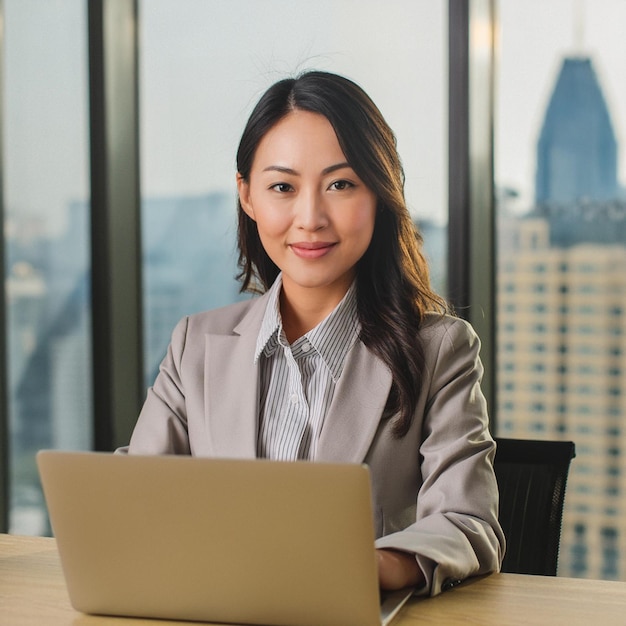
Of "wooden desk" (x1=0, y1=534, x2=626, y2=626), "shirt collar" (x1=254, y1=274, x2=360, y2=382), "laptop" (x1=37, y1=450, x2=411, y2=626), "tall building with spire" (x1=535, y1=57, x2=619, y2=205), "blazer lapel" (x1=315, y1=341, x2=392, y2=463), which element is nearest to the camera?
"laptop" (x1=37, y1=450, x2=411, y2=626)

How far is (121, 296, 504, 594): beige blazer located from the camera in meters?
1.45

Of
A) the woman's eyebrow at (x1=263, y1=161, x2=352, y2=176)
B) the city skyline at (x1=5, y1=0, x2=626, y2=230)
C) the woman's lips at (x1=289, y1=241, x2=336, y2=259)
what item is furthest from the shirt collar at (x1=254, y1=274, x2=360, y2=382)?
the city skyline at (x1=5, y1=0, x2=626, y2=230)

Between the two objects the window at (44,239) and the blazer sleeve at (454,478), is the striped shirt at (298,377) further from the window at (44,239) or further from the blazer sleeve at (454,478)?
the window at (44,239)

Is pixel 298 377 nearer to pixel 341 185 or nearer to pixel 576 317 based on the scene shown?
pixel 341 185

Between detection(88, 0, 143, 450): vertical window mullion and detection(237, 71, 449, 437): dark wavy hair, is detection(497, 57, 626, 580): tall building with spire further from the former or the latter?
detection(88, 0, 143, 450): vertical window mullion

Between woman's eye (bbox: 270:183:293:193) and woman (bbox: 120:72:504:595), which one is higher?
woman's eye (bbox: 270:183:293:193)

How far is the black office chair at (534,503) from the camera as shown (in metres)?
1.62

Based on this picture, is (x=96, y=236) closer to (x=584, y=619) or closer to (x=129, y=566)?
(x=129, y=566)

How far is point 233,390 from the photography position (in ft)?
5.70

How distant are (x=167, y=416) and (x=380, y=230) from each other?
1.73 ft

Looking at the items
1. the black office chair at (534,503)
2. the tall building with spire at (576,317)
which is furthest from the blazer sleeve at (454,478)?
the tall building with spire at (576,317)

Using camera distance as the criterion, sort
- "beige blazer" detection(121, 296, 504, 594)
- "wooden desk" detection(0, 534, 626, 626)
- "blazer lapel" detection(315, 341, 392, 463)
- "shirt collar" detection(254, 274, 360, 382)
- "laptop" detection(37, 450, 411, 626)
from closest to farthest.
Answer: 1. "laptop" detection(37, 450, 411, 626)
2. "wooden desk" detection(0, 534, 626, 626)
3. "beige blazer" detection(121, 296, 504, 594)
4. "blazer lapel" detection(315, 341, 392, 463)
5. "shirt collar" detection(254, 274, 360, 382)

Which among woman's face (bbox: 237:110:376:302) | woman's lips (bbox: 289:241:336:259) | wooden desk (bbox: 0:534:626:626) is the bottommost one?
wooden desk (bbox: 0:534:626:626)

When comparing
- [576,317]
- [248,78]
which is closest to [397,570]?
[576,317]
